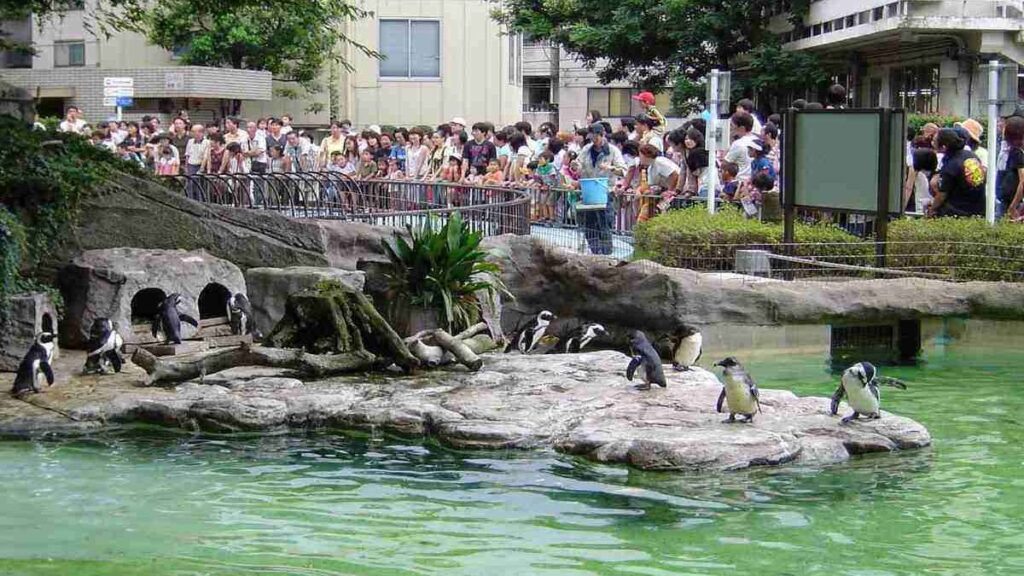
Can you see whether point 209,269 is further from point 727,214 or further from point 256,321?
point 727,214

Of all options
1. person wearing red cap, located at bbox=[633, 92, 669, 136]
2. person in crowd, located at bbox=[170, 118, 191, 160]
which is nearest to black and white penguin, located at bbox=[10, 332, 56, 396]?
person wearing red cap, located at bbox=[633, 92, 669, 136]

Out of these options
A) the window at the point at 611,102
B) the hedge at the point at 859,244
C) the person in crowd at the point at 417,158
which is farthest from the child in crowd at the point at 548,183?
the window at the point at 611,102

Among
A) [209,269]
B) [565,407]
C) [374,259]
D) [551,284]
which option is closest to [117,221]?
[209,269]

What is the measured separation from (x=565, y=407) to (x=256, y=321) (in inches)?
179

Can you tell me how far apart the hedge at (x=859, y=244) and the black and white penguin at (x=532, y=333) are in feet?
5.38

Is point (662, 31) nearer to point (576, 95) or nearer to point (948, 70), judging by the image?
point (948, 70)

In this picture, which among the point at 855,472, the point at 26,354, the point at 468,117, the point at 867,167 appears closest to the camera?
the point at 855,472

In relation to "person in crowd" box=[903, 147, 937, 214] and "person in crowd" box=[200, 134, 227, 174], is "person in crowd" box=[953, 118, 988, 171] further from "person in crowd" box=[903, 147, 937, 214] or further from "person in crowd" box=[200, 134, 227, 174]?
"person in crowd" box=[200, 134, 227, 174]

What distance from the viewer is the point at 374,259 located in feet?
50.9

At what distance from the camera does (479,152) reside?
78.4ft

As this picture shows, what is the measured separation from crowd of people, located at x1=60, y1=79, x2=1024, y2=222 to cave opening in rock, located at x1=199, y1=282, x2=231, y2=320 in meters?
2.64

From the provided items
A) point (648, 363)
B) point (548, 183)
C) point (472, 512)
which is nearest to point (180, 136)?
point (548, 183)

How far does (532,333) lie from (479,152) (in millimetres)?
8744

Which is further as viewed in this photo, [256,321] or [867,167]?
[867,167]
